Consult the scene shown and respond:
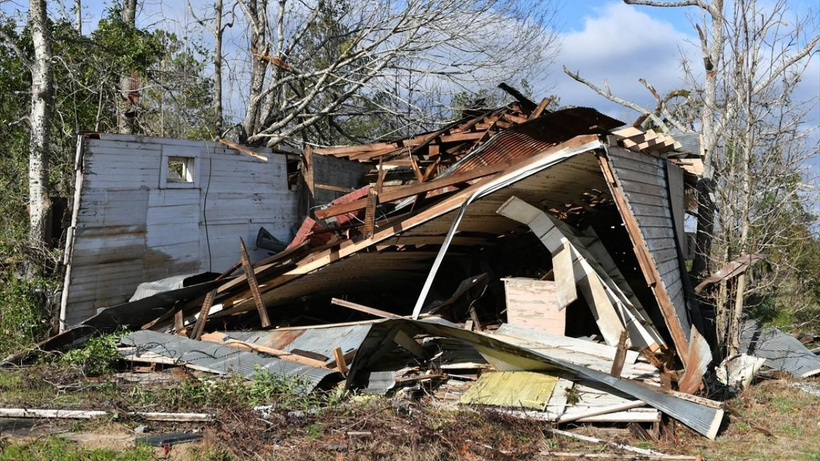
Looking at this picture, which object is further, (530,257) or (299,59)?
(299,59)

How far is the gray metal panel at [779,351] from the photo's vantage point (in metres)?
8.71

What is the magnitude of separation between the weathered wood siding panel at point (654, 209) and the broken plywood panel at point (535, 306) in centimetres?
122

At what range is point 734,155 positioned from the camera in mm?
8430

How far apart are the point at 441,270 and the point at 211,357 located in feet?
13.8

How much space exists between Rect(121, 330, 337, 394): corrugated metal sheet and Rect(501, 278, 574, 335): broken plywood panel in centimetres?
252

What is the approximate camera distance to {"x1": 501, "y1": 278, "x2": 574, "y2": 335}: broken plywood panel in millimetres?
8148

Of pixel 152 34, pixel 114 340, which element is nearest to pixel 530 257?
pixel 114 340

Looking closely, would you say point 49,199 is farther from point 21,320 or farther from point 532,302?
point 532,302

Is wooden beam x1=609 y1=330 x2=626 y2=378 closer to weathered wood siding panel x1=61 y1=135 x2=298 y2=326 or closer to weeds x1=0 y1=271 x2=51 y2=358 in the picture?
weathered wood siding panel x1=61 y1=135 x2=298 y2=326

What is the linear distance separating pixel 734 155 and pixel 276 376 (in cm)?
585

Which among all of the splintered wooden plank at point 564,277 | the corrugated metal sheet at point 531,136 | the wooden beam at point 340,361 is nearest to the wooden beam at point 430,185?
the corrugated metal sheet at point 531,136

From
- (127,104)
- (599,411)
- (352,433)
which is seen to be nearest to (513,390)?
(599,411)

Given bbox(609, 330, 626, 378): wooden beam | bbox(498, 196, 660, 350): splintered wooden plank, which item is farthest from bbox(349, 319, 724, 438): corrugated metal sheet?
bbox(498, 196, 660, 350): splintered wooden plank

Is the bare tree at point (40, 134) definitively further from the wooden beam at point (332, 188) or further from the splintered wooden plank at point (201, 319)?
the wooden beam at point (332, 188)
